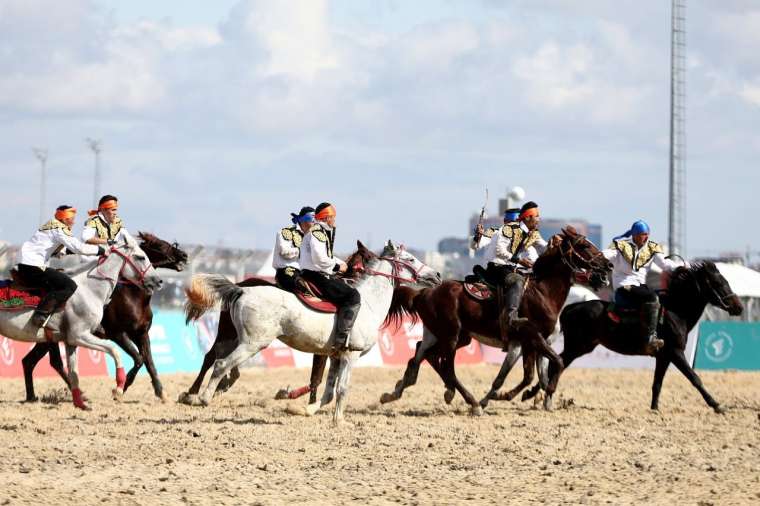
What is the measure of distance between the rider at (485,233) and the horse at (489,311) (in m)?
0.62

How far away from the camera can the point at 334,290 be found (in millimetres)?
13953

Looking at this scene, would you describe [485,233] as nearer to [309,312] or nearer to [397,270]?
[397,270]

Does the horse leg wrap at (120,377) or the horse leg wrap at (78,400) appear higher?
the horse leg wrap at (120,377)

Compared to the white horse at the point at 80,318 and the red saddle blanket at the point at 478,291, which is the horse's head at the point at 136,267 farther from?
the red saddle blanket at the point at 478,291

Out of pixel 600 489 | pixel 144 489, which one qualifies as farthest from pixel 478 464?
pixel 144 489

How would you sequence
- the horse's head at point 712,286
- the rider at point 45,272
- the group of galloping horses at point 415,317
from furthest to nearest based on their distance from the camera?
the horse's head at point 712,286 → the rider at point 45,272 → the group of galloping horses at point 415,317

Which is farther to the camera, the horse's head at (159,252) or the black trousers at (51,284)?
the horse's head at (159,252)

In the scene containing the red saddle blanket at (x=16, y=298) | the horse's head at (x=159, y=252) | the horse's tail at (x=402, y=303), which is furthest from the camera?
the horse's head at (x=159, y=252)

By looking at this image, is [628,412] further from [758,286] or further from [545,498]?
[758,286]

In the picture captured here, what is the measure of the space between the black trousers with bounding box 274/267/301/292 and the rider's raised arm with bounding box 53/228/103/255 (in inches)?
91.6

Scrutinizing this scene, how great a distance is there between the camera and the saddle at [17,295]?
15.2 metres

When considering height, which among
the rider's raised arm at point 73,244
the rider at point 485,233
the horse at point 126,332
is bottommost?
the horse at point 126,332

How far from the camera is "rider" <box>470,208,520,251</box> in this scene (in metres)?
16.3

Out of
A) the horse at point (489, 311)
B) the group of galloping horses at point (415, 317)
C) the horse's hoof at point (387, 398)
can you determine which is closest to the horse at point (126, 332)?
the group of galloping horses at point (415, 317)
